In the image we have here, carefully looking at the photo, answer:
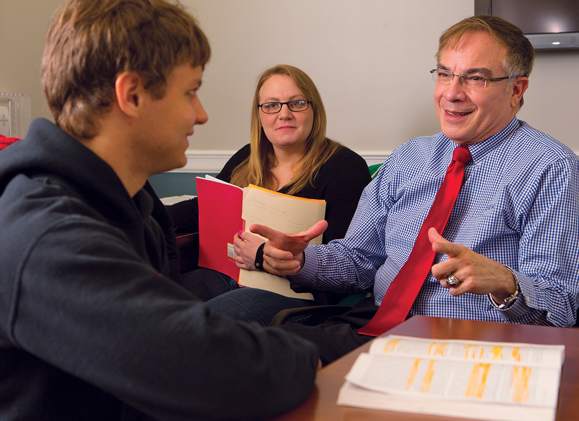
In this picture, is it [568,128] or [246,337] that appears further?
[568,128]

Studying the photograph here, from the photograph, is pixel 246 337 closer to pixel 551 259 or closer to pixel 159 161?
pixel 159 161

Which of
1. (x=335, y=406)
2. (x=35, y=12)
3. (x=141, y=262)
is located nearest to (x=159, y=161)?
(x=141, y=262)

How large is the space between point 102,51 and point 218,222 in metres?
1.40

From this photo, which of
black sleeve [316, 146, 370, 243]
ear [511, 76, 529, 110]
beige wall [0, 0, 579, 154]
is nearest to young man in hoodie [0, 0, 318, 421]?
ear [511, 76, 529, 110]

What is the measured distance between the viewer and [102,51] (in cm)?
100

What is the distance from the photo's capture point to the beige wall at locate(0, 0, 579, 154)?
2.84 meters

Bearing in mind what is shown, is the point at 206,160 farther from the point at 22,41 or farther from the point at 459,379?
the point at 459,379

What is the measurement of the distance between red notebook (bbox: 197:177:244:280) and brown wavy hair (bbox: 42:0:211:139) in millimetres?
1227

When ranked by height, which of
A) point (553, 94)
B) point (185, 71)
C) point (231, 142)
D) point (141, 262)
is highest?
point (185, 71)

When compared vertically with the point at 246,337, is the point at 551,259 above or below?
below

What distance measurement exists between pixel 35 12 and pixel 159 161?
2.81m

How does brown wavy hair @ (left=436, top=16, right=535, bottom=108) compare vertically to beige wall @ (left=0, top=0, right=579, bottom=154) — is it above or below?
above

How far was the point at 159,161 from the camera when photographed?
42.4 inches

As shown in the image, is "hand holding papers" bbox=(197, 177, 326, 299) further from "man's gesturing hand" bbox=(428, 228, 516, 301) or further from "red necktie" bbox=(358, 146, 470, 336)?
"man's gesturing hand" bbox=(428, 228, 516, 301)
